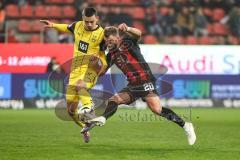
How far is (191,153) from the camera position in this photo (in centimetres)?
1029

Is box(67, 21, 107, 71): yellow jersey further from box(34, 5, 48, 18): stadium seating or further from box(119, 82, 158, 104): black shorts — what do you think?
box(34, 5, 48, 18): stadium seating

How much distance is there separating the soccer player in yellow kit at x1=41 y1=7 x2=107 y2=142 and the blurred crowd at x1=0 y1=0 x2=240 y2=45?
40.2 ft

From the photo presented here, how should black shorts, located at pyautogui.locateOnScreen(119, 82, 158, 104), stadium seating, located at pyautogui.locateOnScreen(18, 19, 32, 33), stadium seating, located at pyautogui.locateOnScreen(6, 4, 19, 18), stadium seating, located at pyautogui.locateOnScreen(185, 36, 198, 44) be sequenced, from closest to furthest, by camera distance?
black shorts, located at pyautogui.locateOnScreen(119, 82, 158, 104) < stadium seating, located at pyautogui.locateOnScreen(18, 19, 32, 33) < stadium seating, located at pyautogui.locateOnScreen(6, 4, 19, 18) < stadium seating, located at pyautogui.locateOnScreen(185, 36, 198, 44)

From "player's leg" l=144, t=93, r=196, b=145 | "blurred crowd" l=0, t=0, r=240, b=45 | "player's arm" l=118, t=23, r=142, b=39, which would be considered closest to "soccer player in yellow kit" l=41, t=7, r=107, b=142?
"player's leg" l=144, t=93, r=196, b=145

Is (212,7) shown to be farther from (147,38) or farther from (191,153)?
(191,153)

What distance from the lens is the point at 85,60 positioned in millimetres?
11492

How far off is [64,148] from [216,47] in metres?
13.7

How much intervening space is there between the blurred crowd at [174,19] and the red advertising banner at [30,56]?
1005mm

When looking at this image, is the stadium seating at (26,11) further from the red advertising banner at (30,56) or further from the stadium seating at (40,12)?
the red advertising banner at (30,56)

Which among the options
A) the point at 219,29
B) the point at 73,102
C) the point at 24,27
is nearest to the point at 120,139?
the point at 73,102

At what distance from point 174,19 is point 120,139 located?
45.3 feet

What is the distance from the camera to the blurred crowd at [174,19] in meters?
24.5

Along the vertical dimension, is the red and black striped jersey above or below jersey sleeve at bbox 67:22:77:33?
below

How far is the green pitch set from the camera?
10.0 meters
